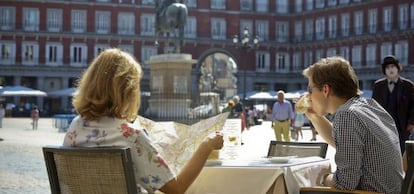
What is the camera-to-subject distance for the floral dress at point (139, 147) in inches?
122

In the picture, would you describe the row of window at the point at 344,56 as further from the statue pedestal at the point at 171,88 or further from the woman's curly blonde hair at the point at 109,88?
the woman's curly blonde hair at the point at 109,88

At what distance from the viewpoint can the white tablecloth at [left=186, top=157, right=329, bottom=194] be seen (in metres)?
3.40

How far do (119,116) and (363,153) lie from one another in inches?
51.6

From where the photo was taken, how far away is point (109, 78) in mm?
3070

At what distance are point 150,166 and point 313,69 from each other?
1.12 m

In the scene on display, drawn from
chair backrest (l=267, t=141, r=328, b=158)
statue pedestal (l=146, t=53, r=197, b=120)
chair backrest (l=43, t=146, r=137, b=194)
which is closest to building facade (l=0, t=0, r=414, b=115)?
statue pedestal (l=146, t=53, r=197, b=120)

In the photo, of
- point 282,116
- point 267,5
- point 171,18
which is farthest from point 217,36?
point 282,116

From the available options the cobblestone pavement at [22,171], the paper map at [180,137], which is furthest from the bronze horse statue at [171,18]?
the paper map at [180,137]

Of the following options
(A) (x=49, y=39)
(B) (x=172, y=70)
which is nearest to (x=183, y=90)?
(B) (x=172, y=70)

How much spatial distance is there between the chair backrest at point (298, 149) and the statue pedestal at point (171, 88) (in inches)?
748

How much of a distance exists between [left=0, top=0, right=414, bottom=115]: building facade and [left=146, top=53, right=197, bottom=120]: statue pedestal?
2552cm

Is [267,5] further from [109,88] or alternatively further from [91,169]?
[91,169]

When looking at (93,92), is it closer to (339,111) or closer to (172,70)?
(339,111)

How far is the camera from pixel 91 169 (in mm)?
3023
